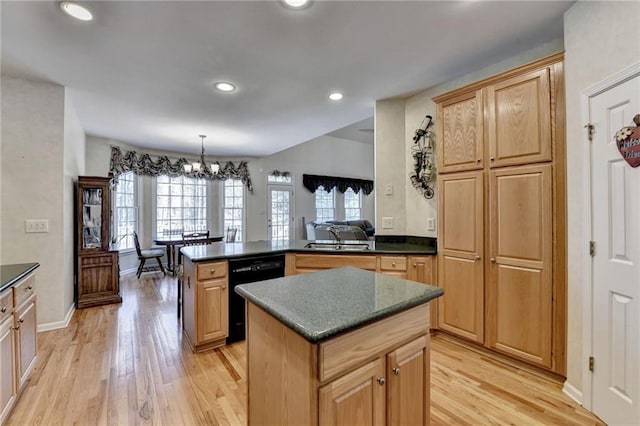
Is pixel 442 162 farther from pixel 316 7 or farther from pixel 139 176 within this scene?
pixel 139 176

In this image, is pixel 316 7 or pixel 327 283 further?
pixel 316 7

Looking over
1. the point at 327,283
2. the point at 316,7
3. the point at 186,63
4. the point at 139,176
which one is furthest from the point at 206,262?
the point at 139,176

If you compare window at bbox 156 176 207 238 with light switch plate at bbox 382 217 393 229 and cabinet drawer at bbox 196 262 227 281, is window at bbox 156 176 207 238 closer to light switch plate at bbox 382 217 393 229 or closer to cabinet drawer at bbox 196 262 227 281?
cabinet drawer at bbox 196 262 227 281

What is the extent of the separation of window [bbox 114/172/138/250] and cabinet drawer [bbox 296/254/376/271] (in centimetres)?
420

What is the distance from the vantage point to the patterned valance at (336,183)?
796 cm

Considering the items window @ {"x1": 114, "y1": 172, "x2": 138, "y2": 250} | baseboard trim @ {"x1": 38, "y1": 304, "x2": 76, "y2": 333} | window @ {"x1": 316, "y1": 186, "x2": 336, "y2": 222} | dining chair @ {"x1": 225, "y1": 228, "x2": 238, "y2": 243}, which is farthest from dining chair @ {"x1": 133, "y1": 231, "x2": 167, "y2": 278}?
window @ {"x1": 316, "y1": 186, "x2": 336, "y2": 222}

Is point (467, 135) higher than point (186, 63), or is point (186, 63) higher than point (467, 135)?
point (186, 63)

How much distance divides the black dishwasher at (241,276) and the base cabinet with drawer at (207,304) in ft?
0.19

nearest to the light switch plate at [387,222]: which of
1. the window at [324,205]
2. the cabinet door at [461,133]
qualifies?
the cabinet door at [461,133]

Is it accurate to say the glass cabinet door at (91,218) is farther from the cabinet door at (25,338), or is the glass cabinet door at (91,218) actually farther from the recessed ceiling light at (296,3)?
the recessed ceiling light at (296,3)

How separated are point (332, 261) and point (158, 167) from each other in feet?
15.8

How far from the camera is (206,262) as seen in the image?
2.57m

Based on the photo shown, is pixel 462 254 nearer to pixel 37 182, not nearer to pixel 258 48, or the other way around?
pixel 258 48

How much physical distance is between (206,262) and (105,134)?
3.96m
